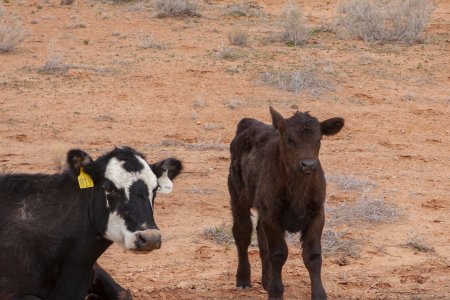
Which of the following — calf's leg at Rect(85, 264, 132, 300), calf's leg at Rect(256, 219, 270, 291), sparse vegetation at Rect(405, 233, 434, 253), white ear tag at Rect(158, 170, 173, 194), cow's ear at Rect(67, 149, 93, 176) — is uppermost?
cow's ear at Rect(67, 149, 93, 176)

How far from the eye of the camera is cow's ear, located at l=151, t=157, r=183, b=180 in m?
7.78

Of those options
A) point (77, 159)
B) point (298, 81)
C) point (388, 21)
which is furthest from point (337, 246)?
point (388, 21)

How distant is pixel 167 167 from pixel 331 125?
2.25 metres

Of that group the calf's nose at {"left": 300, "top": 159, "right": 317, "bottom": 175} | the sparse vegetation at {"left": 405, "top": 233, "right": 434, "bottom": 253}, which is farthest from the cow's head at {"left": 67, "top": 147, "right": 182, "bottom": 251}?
the sparse vegetation at {"left": 405, "top": 233, "right": 434, "bottom": 253}

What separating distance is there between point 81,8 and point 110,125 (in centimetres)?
1296

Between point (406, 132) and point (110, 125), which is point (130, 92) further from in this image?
point (406, 132)

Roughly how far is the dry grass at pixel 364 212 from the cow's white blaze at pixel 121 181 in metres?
5.46

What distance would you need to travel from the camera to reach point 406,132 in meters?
18.1

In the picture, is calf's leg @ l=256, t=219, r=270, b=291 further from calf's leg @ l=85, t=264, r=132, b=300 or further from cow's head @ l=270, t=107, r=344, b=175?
calf's leg @ l=85, t=264, r=132, b=300

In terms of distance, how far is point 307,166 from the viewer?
8.73 meters

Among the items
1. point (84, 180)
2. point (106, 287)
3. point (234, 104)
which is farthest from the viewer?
point (234, 104)

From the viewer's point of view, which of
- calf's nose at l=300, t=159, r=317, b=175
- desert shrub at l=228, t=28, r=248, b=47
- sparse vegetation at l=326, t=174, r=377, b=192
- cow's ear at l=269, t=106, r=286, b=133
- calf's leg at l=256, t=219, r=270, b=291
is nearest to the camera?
calf's nose at l=300, t=159, r=317, b=175

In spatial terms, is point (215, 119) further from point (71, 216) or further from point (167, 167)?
point (71, 216)

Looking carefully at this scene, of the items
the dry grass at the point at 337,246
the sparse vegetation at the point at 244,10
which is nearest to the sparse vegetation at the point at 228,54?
the sparse vegetation at the point at 244,10
